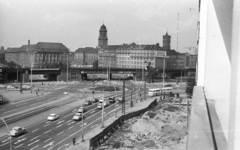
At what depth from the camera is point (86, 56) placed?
49.3 m

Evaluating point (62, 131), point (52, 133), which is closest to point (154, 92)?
point (62, 131)

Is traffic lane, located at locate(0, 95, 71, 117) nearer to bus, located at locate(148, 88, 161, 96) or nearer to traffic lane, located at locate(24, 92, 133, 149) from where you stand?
traffic lane, located at locate(24, 92, 133, 149)

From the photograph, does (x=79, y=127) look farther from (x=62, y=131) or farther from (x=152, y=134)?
(x=152, y=134)

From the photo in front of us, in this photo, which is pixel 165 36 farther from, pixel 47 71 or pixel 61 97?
pixel 61 97

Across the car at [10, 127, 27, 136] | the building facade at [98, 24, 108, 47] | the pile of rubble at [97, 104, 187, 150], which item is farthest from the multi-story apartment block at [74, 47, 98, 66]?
the car at [10, 127, 27, 136]

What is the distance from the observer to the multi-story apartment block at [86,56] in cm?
4834

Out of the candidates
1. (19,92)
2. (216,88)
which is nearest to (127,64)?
(19,92)

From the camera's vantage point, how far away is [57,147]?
28.5 ft

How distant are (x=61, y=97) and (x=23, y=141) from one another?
10.3m

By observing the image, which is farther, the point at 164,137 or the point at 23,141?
the point at 164,137

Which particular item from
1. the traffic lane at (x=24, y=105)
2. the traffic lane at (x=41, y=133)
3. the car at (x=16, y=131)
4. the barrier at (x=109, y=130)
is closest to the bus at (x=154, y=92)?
the barrier at (x=109, y=130)

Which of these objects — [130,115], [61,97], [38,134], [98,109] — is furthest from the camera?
[61,97]

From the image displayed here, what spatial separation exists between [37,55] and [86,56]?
13.0 metres

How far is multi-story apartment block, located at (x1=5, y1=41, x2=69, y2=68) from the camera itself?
36.7 m
